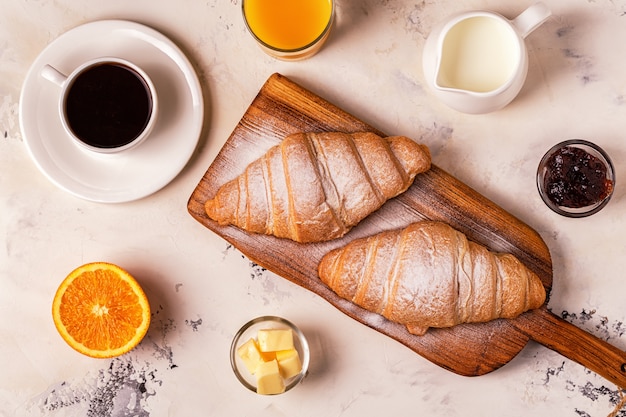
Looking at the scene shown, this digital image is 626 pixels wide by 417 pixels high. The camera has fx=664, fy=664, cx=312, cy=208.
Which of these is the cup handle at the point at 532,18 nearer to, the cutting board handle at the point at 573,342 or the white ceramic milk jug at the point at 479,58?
the white ceramic milk jug at the point at 479,58

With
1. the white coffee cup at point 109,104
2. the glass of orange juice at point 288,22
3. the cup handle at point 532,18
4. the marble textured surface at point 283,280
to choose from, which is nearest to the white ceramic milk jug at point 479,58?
the cup handle at point 532,18

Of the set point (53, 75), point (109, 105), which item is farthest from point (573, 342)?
point (53, 75)

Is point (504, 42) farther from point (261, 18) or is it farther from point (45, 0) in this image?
point (45, 0)

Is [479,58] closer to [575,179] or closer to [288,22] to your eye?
[575,179]

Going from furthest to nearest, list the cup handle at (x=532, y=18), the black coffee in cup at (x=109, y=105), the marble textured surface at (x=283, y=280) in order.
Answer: the marble textured surface at (x=283, y=280), the black coffee in cup at (x=109, y=105), the cup handle at (x=532, y=18)

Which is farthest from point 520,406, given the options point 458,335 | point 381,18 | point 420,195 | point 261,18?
point 261,18
